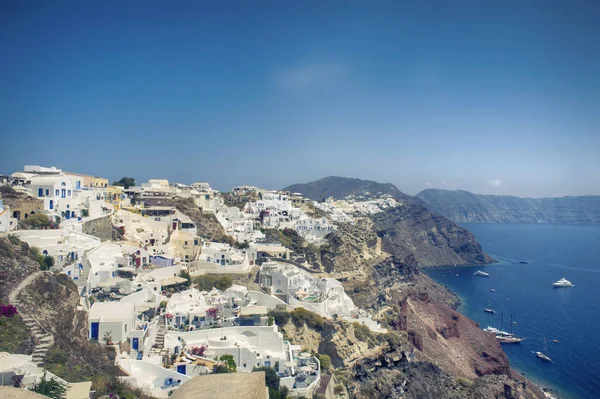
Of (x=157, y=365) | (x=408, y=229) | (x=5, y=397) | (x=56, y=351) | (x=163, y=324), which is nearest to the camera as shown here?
(x=5, y=397)

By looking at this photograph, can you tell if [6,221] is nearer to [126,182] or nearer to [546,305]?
[126,182]

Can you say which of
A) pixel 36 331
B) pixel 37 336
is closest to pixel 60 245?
pixel 36 331

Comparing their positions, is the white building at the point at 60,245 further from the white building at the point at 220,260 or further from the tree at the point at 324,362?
the tree at the point at 324,362

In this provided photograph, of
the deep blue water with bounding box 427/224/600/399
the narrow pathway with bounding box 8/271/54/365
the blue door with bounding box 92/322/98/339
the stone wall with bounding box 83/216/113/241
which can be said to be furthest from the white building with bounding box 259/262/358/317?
the deep blue water with bounding box 427/224/600/399

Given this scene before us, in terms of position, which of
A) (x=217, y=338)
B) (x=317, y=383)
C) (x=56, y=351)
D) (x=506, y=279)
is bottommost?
(x=506, y=279)

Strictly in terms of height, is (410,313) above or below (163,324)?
below

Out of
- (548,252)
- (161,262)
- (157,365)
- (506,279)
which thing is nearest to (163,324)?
(157,365)

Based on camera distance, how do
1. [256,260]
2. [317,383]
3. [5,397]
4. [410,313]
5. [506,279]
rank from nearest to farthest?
1. [5,397]
2. [317,383]
3. [256,260]
4. [410,313]
5. [506,279]

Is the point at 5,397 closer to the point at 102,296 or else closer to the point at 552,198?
the point at 102,296
